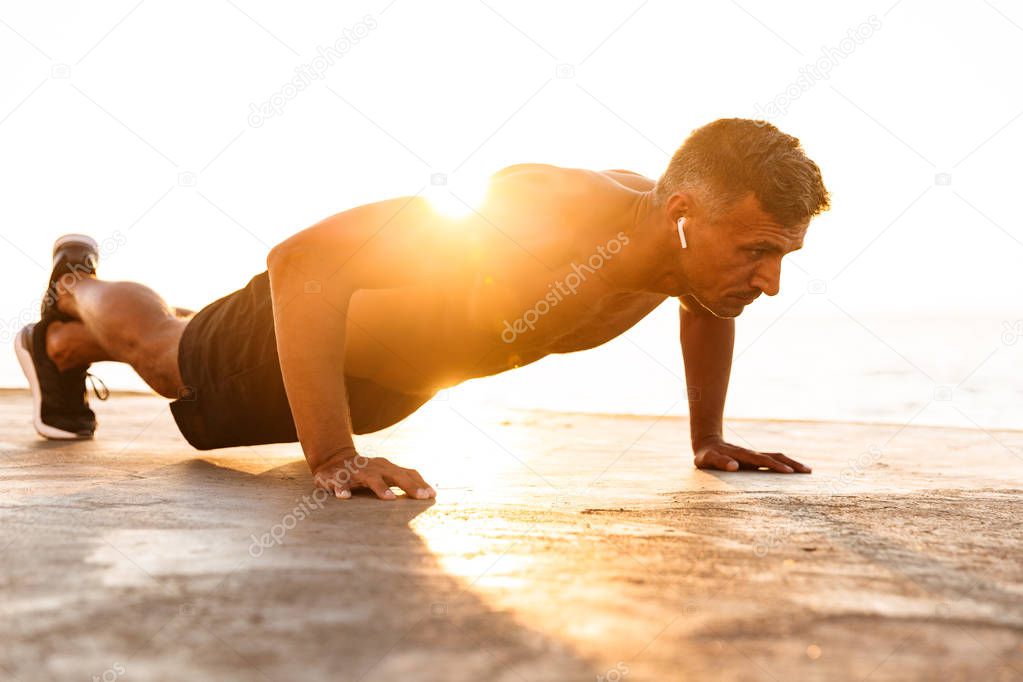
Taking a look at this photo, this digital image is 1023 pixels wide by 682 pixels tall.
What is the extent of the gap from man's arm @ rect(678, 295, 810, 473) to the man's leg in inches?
74.1

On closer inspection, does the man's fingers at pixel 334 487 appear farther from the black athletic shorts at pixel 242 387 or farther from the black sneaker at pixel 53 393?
the black sneaker at pixel 53 393

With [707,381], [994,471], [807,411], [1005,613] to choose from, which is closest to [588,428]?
[707,381]

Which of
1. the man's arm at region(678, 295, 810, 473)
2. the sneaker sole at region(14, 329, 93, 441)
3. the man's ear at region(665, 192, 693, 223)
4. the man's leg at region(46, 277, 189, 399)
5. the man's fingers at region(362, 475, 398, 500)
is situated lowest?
the sneaker sole at region(14, 329, 93, 441)

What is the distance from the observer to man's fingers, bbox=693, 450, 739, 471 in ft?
10.3

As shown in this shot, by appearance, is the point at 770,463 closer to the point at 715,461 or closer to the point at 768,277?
the point at 715,461

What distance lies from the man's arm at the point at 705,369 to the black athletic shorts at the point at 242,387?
981 millimetres

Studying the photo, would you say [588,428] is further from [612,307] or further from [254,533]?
[254,533]

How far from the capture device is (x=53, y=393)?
3.71m

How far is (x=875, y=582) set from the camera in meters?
1.39

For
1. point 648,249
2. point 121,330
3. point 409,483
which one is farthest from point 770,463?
point 121,330

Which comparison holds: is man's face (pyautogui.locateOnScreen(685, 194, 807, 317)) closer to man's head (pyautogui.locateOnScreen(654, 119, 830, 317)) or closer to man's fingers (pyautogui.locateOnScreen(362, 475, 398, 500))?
man's head (pyautogui.locateOnScreen(654, 119, 830, 317))

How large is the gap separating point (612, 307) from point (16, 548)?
5.94ft

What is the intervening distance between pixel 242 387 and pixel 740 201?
5.78ft

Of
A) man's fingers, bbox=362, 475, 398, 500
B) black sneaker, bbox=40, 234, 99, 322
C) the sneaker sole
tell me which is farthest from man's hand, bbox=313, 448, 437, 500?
black sneaker, bbox=40, 234, 99, 322
